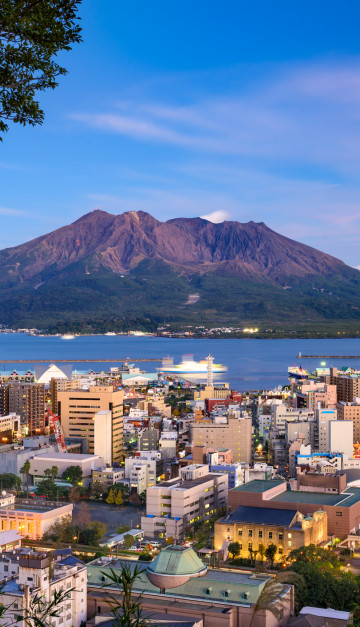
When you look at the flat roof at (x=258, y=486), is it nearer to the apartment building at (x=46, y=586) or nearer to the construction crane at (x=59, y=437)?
the apartment building at (x=46, y=586)

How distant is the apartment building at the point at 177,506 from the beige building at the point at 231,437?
3.73m

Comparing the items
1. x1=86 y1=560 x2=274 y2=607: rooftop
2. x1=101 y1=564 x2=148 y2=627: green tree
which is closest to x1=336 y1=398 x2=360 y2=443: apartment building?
x1=86 y1=560 x2=274 y2=607: rooftop

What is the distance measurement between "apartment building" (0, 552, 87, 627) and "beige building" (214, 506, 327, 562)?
10.6 ft

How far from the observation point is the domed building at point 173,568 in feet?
23.6

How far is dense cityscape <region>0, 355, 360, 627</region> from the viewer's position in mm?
7098

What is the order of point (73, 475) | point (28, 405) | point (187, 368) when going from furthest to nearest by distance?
point (187, 368)
point (28, 405)
point (73, 475)

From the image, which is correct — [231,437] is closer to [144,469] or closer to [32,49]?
[144,469]

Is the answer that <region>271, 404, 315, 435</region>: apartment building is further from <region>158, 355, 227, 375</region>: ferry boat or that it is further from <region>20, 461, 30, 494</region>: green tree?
<region>158, 355, 227, 375</region>: ferry boat

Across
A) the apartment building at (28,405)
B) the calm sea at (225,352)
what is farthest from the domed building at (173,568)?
the calm sea at (225,352)

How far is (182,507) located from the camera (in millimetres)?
11156

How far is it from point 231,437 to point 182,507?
4.87 meters

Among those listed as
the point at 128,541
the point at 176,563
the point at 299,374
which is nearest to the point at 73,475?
the point at 128,541

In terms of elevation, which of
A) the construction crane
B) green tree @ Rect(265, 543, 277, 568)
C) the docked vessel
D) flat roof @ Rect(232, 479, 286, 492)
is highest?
the docked vessel

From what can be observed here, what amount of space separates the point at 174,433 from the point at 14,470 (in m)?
3.56
